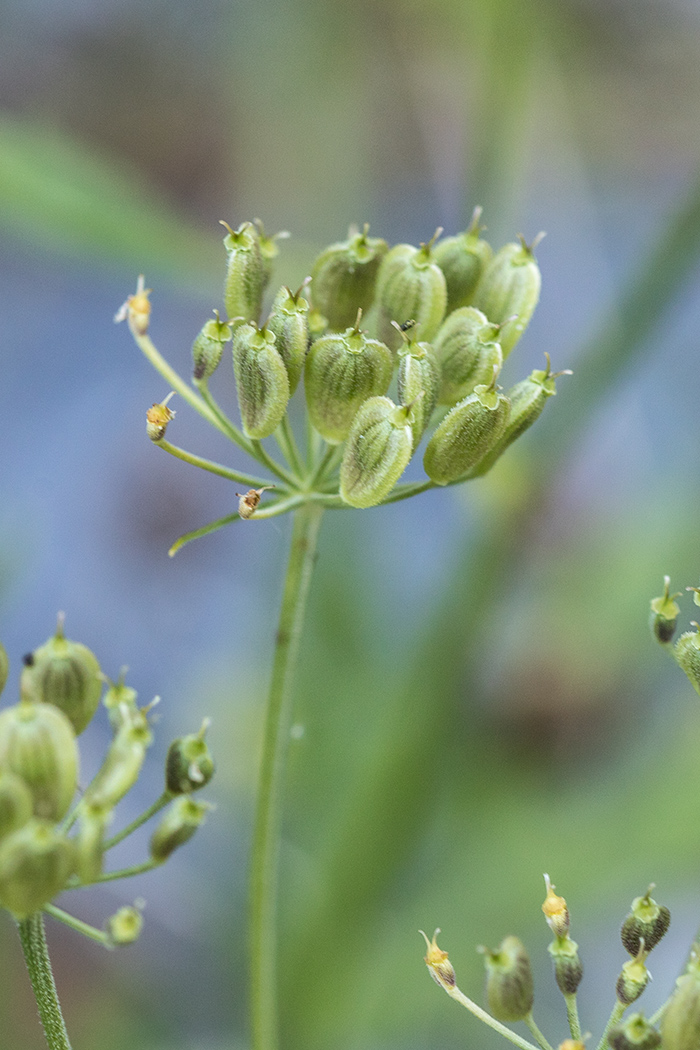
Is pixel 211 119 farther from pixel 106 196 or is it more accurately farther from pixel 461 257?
pixel 461 257

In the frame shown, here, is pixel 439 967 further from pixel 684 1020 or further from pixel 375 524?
pixel 375 524

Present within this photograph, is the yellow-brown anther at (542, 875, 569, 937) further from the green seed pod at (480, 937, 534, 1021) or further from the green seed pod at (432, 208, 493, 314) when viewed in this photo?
the green seed pod at (432, 208, 493, 314)

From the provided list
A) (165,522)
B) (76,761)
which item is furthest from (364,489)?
(165,522)

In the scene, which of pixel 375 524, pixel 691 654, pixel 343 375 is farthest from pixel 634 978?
pixel 375 524

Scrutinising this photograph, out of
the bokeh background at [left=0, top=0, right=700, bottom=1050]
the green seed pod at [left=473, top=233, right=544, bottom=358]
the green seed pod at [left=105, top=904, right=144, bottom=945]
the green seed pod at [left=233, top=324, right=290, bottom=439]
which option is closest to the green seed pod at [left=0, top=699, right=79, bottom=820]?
the green seed pod at [left=105, top=904, right=144, bottom=945]

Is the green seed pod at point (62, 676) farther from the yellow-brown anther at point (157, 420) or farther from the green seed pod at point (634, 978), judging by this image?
the green seed pod at point (634, 978)

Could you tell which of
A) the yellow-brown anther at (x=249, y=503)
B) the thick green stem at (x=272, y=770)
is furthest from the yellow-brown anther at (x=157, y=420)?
the thick green stem at (x=272, y=770)
